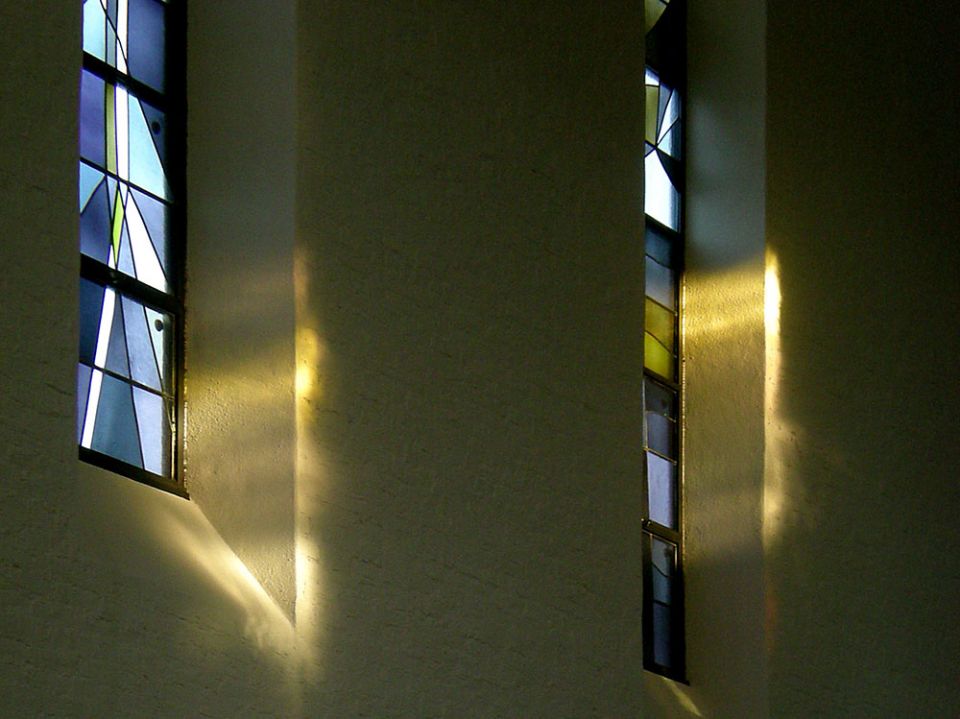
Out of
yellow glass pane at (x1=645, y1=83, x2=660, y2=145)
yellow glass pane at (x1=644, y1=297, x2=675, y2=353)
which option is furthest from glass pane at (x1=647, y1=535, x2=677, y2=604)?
yellow glass pane at (x1=645, y1=83, x2=660, y2=145)

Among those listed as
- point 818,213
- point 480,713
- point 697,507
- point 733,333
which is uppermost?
point 818,213

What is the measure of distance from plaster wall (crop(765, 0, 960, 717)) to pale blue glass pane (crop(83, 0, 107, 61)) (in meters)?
2.89

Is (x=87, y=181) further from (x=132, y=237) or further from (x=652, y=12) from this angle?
(x=652, y=12)

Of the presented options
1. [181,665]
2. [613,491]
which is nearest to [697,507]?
[613,491]

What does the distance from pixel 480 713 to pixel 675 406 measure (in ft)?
7.41

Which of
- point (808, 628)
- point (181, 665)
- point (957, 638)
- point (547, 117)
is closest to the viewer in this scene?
point (181, 665)

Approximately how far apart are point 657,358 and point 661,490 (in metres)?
0.51

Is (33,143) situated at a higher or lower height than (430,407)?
higher

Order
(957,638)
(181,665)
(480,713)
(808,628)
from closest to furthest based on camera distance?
(181,665) → (480,713) → (808,628) → (957,638)

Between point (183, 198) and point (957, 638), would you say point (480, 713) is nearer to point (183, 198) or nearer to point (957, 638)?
point (183, 198)

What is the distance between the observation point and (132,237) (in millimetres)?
5301

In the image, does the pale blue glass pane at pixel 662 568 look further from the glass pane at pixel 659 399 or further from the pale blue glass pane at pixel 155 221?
the pale blue glass pane at pixel 155 221

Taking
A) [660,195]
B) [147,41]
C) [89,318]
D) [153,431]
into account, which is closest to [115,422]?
[153,431]

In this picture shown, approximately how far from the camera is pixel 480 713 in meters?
5.43
